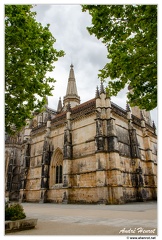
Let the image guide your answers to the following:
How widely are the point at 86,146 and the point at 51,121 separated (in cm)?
818

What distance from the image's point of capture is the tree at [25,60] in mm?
7793

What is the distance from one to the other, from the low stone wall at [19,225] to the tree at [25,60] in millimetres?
5861

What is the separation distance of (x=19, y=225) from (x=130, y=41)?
304 inches

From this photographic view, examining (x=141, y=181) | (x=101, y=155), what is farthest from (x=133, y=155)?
(x=101, y=155)

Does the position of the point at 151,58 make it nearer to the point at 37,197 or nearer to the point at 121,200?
the point at 121,200

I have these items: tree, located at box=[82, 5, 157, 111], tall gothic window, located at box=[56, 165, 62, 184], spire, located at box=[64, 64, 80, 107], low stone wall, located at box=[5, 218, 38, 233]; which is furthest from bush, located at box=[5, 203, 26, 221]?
spire, located at box=[64, 64, 80, 107]

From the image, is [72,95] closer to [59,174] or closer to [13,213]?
[59,174]

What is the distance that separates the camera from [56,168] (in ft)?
79.0

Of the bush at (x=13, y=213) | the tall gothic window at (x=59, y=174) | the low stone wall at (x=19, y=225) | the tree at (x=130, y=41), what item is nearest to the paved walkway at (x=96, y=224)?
the low stone wall at (x=19, y=225)

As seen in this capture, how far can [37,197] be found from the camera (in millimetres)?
24609

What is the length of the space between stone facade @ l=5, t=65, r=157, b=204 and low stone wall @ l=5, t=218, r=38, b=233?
11.9 meters

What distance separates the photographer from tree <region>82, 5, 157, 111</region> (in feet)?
22.7

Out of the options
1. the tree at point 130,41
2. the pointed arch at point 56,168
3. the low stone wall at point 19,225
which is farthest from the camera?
the pointed arch at point 56,168

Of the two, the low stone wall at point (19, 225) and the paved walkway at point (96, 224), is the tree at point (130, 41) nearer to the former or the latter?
the paved walkway at point (96, 224)
